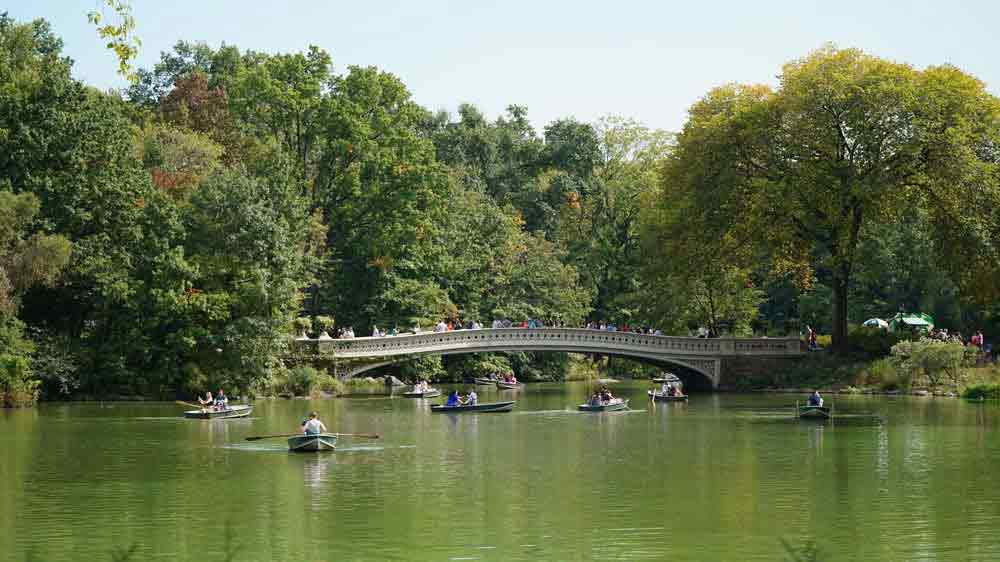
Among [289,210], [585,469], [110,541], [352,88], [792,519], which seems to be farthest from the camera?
[352,88]

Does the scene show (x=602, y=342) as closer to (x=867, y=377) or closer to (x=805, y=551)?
(x=867, y=377)

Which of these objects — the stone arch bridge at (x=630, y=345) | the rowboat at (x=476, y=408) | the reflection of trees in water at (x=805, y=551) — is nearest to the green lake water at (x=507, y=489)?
the reflection of trees in water at (x=805, y=551)

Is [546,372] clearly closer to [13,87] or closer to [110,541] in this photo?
[13,87]

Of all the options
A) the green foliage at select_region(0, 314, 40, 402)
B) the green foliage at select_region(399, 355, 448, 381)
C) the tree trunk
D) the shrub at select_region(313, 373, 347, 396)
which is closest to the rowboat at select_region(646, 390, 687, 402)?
the tree trunk

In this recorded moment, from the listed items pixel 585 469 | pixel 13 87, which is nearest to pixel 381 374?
pixel 13 87

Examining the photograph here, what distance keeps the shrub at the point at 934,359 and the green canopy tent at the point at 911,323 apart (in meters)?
4.17

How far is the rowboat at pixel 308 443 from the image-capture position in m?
35.6

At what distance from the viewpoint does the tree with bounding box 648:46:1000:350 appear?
55.5 metres

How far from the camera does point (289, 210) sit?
2426 inches

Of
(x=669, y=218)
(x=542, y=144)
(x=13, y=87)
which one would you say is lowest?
(x=669, y=218)

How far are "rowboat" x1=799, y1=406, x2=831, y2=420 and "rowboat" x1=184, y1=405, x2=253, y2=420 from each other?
1859cm

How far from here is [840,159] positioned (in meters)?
57.9

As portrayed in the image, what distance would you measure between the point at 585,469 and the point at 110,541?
12585 mm

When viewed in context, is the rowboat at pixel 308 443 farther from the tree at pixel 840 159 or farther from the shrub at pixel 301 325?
the tree at pixel 840 159
